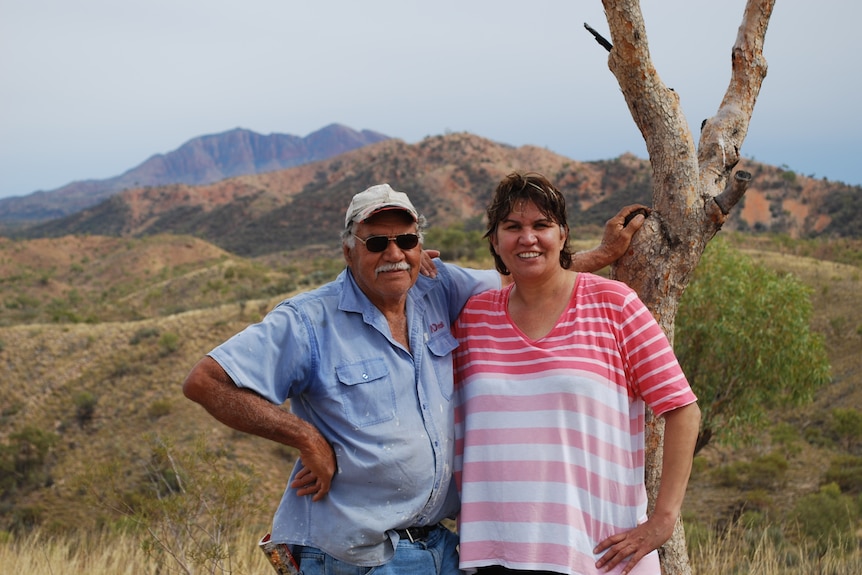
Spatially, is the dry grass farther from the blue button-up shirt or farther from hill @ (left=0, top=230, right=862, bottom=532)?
the blue button-up shirt

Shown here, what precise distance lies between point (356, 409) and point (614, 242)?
1.59 metres

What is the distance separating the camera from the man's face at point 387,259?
289 cm

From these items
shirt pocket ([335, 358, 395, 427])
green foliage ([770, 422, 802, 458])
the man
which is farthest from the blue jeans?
green foliage ([770, 422, 802, 458])

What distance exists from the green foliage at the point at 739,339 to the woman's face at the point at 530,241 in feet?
28.6

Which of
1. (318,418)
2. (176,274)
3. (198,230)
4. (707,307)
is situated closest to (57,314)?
(176,274)

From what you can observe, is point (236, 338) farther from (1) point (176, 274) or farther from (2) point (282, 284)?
(1) point (176, 274)

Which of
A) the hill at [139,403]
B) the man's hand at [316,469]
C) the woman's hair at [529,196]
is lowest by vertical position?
the hill at [139,403]

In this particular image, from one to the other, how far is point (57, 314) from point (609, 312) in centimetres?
3151

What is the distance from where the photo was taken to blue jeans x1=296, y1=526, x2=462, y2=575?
108 inches

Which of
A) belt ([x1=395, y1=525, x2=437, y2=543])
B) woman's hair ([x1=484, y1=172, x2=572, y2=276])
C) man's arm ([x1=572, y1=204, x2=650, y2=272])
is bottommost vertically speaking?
belt ([x1=395, y1=525, x2=437, y2=543])

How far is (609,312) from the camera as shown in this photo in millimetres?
2695

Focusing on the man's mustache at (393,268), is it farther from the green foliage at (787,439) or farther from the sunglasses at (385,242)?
the green foliage at (787,439)

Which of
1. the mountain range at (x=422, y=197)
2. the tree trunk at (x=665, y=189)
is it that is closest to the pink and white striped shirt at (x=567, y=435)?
the tree trunk at (x=665, y=189)

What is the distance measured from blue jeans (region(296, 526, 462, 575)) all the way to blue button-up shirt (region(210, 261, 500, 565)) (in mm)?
37
